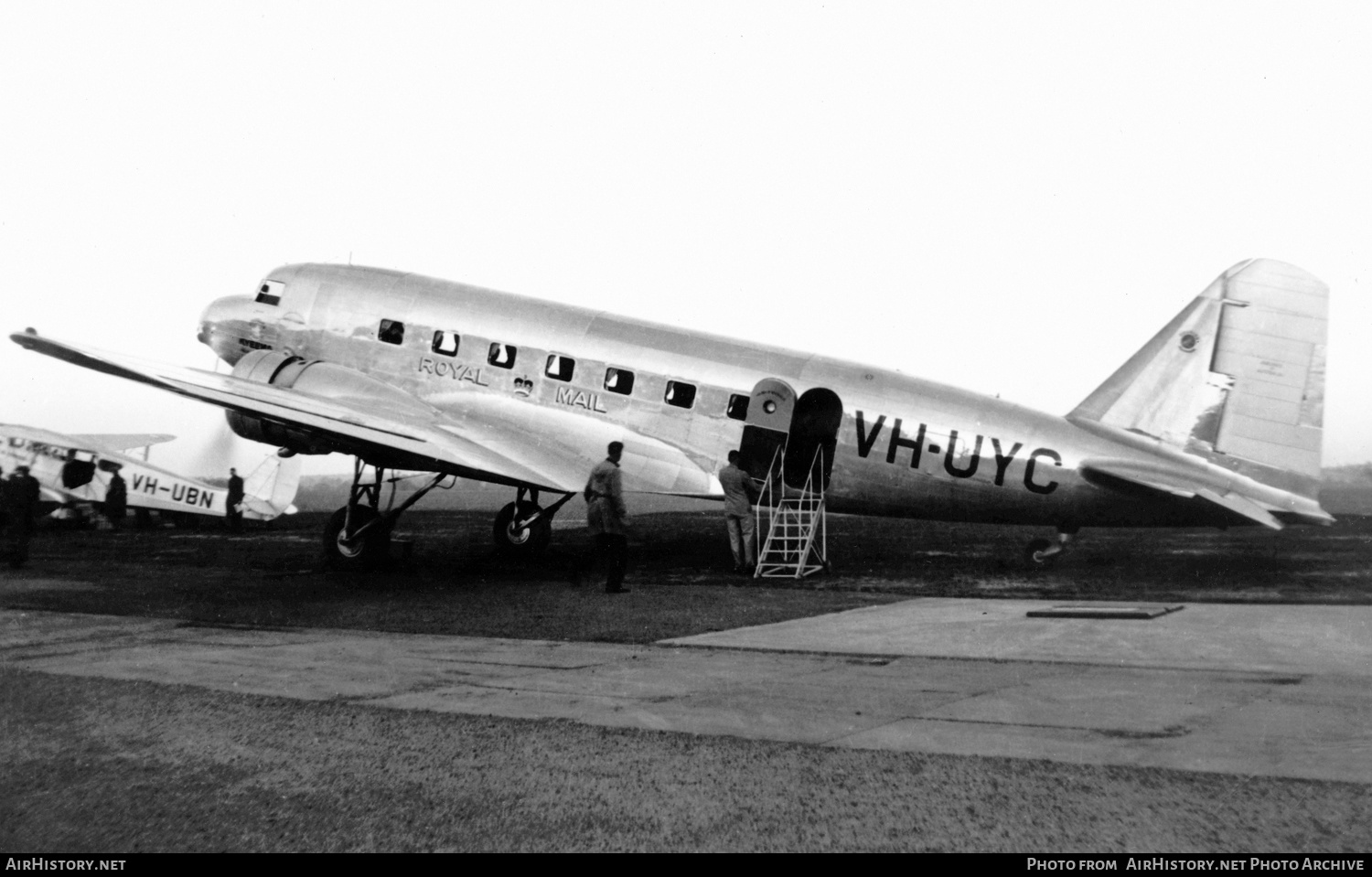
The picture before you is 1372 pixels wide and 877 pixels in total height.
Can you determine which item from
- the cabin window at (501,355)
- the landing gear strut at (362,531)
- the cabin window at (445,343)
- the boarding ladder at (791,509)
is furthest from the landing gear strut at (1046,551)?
the cabin window at (445,343)

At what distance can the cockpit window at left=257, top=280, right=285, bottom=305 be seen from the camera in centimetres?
1841

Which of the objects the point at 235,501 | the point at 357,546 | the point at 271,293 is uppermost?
the point at 271,293

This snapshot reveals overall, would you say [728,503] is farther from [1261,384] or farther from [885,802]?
[885,802]

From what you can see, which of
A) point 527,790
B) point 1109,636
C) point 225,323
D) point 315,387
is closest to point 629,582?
point 315,387

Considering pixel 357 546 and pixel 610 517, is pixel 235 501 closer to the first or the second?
pixel 357 546

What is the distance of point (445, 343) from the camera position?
17125mm

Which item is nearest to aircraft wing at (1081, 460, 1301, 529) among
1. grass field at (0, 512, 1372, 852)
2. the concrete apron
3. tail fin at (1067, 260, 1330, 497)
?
tail fin at (1067, 260, 1330, 497)

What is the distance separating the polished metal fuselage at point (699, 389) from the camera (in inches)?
565

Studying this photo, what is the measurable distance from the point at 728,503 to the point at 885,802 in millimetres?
10848

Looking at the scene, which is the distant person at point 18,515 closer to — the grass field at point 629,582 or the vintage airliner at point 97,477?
the grass field at point 629,582

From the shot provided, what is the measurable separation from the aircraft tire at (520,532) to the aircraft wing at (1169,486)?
8.58 m

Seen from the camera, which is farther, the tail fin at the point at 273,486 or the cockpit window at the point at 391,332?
the tail fin at the point at 273,486

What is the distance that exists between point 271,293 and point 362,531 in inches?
189

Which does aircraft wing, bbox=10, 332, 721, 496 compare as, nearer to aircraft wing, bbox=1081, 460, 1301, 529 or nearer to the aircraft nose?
the aircraft nose
